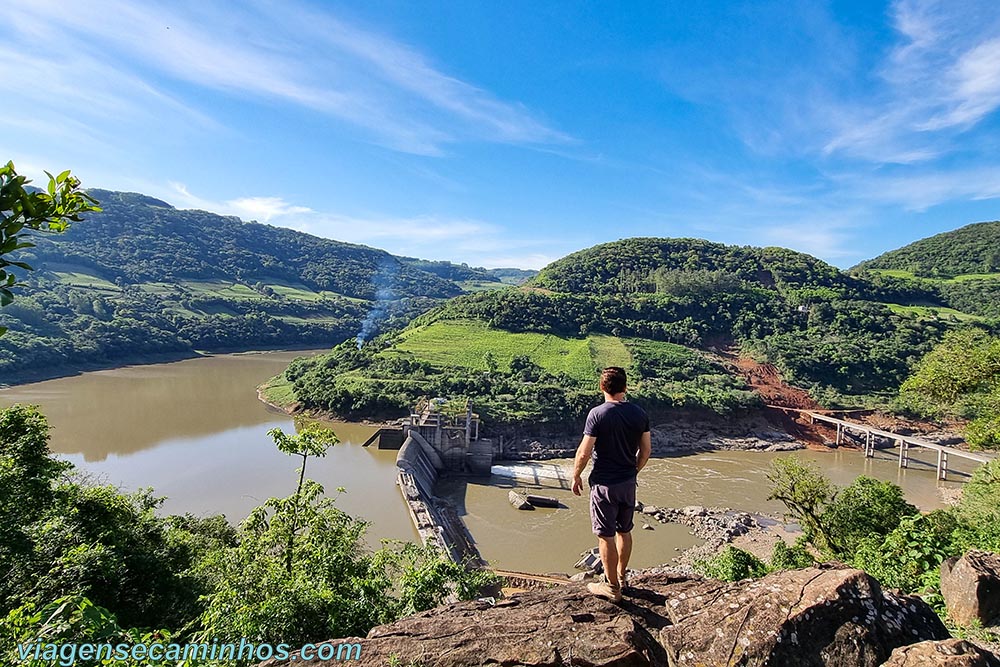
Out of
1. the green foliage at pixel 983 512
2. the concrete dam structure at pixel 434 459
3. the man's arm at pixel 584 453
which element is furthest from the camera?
the concrete dam structure at pixel 434 459

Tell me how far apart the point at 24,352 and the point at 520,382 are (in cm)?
5144

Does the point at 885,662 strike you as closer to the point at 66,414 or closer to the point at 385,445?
the point at 385,445

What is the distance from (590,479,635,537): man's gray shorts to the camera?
201 inches

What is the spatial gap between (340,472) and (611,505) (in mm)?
29609

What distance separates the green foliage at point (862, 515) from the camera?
1633 cm

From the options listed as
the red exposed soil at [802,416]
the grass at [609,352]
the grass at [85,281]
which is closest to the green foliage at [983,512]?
the red exposed soil at [802,416]

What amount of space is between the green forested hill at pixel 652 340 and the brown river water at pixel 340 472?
20.1 ft

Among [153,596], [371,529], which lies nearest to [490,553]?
[371,529]

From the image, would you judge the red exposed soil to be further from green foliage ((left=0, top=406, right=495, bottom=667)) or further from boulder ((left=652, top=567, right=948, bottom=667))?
boulder ((left=652, top=567, right=948, bottom=667))

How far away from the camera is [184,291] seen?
95.2 m

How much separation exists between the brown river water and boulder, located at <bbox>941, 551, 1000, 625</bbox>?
1544 cm

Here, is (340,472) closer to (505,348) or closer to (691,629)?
(505,348)

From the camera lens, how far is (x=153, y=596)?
29.7 ft

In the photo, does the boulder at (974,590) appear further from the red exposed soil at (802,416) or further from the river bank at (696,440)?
the red exposed soil at (802,416)
